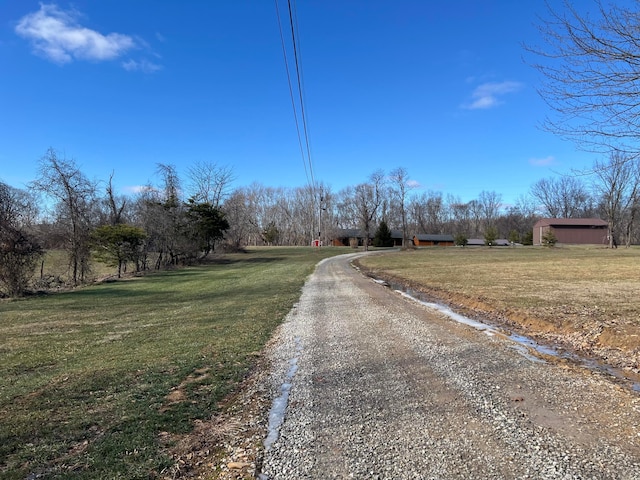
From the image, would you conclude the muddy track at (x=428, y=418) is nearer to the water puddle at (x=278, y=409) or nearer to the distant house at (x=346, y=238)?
the water puddle at (x=278, y=409)

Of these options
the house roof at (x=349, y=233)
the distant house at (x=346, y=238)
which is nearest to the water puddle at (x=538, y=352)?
the distant house at (x=346, y=238)

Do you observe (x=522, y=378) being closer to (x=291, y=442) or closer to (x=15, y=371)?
(x=291, y=442)

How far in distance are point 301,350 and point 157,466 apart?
389 centimetres

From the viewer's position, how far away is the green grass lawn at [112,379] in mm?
3238

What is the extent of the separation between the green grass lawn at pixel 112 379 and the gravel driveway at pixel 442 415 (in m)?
0.98

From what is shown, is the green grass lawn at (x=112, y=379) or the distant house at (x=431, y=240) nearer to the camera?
the green grass lawn at (x=112, y=379)

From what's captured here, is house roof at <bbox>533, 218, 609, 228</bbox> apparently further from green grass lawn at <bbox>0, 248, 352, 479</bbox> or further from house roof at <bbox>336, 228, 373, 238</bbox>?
green grass lawn at <bbox>0, 248, 352, 479</bbox>

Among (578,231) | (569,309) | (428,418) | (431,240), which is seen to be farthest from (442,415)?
(578,231)

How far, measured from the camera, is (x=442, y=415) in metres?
3.86

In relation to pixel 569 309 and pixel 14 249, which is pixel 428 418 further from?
pixel 14 249

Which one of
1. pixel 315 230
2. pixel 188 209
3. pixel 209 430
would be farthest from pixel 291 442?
pixel 315 230

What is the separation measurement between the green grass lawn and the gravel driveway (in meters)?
0.98

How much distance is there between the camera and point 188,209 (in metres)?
41.2

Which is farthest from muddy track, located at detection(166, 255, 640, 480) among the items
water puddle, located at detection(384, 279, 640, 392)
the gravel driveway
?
water puddle, located at detection(384, 279, 640, 392)
